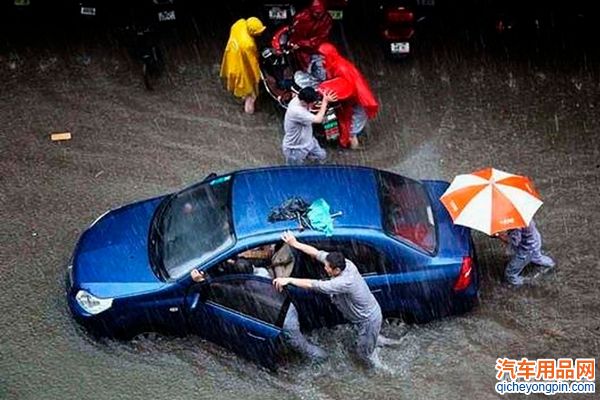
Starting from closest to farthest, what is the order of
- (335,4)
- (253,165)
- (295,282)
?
(295,282), (253,165), (335,4)

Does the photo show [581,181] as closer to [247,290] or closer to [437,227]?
[437,227]

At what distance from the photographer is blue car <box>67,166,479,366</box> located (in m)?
7.51

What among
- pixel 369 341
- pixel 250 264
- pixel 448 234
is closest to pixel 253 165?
pixel 250 264

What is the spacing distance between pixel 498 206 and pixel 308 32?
405 cm

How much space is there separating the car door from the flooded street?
440 millimetres

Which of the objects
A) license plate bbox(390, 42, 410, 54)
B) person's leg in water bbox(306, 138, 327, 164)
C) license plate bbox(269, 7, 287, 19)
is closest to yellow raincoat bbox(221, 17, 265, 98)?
Answer: license plate bbox(269, 7, 287, 19)

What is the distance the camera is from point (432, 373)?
7777 mm

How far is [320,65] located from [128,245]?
12.3 feet

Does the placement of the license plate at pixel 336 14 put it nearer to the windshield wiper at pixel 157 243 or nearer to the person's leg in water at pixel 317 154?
the person's leg in water at pixel 317 154

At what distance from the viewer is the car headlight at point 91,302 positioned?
7676mm

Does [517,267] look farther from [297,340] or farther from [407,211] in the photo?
[297,340]

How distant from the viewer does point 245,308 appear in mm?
7590

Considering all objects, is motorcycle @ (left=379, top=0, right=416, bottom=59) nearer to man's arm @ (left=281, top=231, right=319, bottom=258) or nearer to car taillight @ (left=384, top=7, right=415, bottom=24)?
car taillight @ (left=384, top=7, right=415, bottom=24)

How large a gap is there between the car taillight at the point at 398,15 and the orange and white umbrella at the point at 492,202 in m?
3.84
